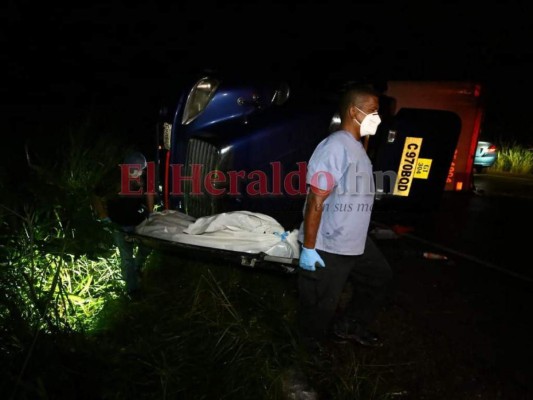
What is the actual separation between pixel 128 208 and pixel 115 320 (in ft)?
6.21

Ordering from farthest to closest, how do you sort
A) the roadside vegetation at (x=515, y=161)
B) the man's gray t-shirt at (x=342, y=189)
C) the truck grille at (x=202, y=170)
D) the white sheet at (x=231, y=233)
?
the roadside vegetation at (x=515, y=161), the truck grille at (x=202, y=170), the white sheet at (x=231, y=233), the man's gray t-shirt at (x=342, y=189)

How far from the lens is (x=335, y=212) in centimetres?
261

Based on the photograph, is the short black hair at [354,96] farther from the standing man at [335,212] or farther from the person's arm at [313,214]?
the person's arm at [313,214]

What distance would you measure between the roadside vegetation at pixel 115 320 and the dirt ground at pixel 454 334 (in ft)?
0.96

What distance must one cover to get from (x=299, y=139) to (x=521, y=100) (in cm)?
2013

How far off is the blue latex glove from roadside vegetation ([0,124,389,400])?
1.65 ft

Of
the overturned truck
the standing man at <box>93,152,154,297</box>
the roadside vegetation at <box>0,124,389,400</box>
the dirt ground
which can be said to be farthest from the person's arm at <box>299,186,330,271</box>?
the standing man at <box>93,152,154,297</box>

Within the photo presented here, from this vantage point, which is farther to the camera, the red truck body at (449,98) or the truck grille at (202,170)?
the red truck body at (449,98)

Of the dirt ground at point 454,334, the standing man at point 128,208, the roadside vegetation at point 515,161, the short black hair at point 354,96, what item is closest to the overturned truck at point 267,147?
the standing man at point 128,208

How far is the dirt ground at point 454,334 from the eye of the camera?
2.60 metres

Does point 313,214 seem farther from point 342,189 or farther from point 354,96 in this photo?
point 354,96

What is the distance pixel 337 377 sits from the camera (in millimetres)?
2494

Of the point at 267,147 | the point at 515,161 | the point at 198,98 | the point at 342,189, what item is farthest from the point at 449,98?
the point at 515,161

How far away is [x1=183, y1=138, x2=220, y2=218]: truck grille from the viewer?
3814mm
